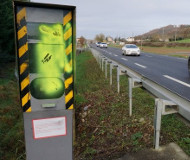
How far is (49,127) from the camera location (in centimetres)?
219

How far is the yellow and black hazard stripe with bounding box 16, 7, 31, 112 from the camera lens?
1880 millimetres

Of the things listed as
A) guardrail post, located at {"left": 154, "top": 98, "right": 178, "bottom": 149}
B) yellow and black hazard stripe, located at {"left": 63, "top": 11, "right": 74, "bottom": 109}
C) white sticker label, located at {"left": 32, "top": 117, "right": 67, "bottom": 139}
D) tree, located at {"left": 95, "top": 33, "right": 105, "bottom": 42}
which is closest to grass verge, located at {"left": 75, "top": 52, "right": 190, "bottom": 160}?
guardrail post, located at {"left": 154, "top": 98, "right": 178, "bottom": 149}

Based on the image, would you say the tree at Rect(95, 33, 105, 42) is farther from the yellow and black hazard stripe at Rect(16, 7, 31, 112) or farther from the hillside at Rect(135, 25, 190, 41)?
the yellow and black hazard stripe at Rect(16, 7, 31, 112)

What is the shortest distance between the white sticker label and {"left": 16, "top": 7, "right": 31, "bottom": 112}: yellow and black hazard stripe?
22cm

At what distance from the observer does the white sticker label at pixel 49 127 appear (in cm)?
213

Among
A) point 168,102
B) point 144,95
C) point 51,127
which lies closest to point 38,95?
point 51,127

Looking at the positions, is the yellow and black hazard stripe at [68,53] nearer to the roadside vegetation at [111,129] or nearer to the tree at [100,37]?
the roadside vegetation at [111,129]

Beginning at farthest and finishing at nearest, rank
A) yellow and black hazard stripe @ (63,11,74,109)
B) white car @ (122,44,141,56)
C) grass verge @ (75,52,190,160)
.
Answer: white car @ (122,44,141,56)
grass verge @ (75,52,190,160)
yellow and black hazard stripe @ (63,11,74,109)

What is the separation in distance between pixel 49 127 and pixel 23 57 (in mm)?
897

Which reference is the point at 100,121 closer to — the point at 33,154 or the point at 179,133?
the point at 179,133

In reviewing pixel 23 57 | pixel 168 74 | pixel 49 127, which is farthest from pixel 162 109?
pixel 168 74

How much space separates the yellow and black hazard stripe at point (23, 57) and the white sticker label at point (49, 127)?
220mm

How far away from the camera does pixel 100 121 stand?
4234mm

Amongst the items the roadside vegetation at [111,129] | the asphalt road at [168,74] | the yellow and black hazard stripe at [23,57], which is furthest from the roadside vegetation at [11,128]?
the asphalt road at [168,74]
